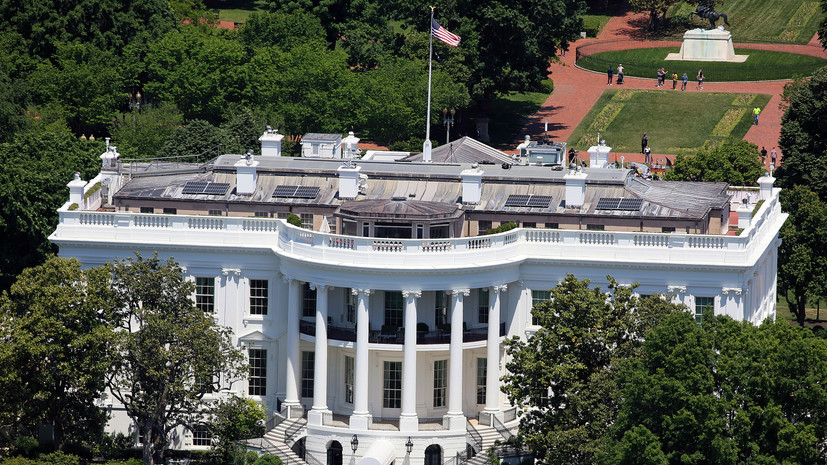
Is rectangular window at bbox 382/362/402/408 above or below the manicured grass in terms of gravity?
below

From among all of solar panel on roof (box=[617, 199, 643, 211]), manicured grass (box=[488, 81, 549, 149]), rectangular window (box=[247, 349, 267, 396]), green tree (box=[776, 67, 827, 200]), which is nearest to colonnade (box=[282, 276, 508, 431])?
rectangular window (box=[247, 349, 267, 396])

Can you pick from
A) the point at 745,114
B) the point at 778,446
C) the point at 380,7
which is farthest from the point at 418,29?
the point at 778,446

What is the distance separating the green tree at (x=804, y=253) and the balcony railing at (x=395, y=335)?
31607 millimetres

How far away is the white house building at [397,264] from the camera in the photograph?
116m

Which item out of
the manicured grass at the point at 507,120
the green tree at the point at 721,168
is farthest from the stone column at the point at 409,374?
the manicured grass at the point at 507,120

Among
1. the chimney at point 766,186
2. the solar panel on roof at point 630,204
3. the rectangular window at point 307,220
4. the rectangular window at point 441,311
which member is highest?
the chimney at point 766,186

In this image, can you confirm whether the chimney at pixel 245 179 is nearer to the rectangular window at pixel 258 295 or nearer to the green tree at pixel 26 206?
the rectangular window at pixel 258 295

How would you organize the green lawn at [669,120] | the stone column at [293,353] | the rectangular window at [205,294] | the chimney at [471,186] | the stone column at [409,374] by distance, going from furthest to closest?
the green lawn at [669,120], the chimney at [471,186], the rectangular window at [205,294], the stone column at [293,353], the stone column at [409,374]

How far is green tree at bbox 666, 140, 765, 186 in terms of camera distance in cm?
15250

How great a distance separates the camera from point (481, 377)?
119812 millimetres

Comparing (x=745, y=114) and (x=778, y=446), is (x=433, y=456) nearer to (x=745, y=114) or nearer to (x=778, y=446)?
(x=778, y=446)

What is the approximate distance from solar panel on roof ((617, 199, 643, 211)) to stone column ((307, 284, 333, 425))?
17.1 meters

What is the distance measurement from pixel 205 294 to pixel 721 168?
4743 centimetres

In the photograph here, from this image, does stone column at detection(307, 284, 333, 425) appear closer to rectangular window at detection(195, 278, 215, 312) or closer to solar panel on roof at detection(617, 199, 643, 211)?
rectangular window at detection(195, 278, 215, 312)
